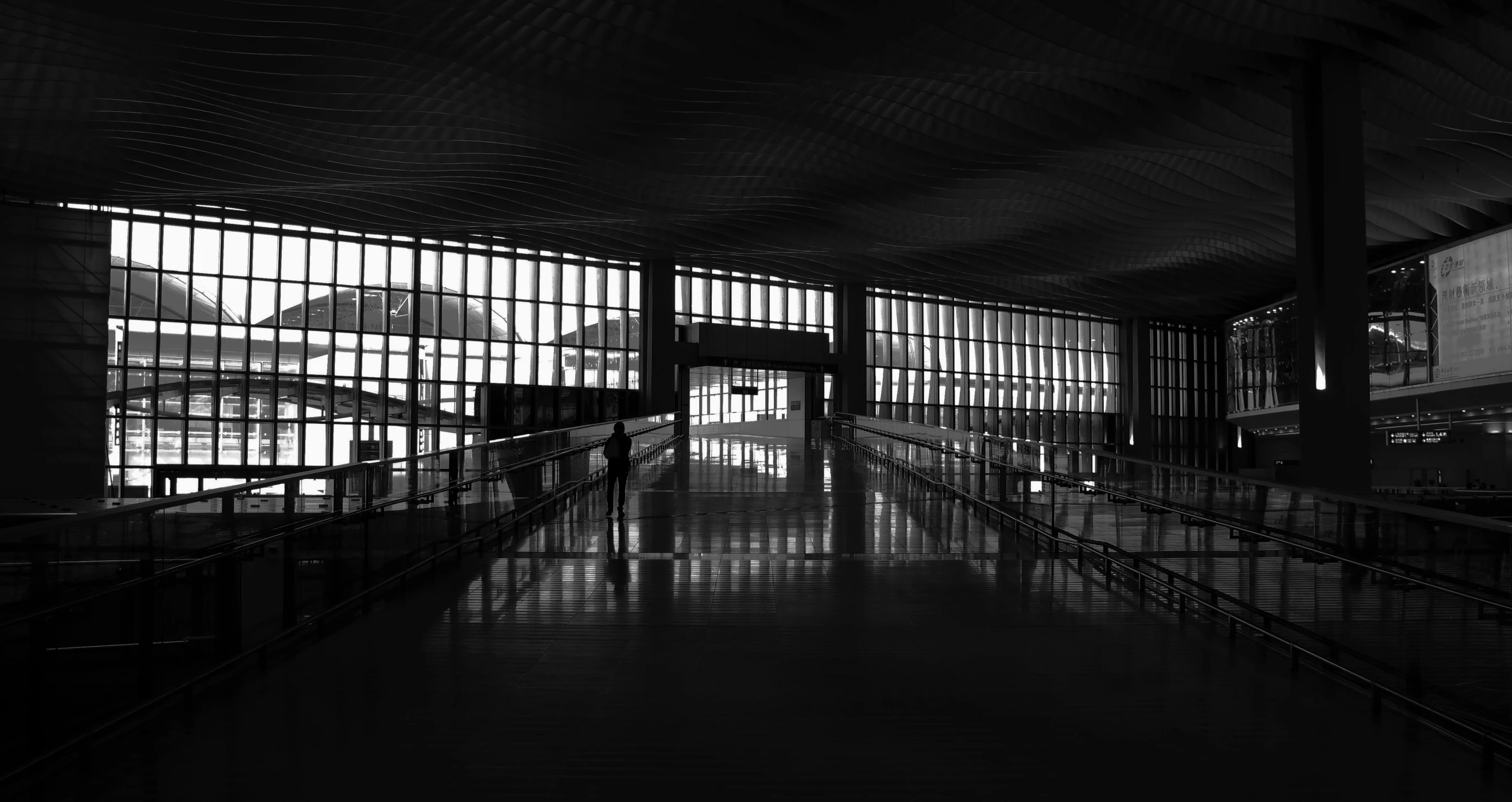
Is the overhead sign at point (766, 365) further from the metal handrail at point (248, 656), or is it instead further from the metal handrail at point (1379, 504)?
the metal handrail at point (1379, 504)

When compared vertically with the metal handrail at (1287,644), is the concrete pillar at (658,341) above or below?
above

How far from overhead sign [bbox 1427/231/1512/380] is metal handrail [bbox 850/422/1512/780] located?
2605 centimetres

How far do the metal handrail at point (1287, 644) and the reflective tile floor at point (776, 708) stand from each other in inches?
4.3

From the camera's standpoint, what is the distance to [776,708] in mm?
5215

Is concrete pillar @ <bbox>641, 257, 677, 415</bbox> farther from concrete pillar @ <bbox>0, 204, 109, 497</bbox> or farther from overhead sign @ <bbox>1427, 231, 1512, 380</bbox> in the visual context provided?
overhead sign @ <bbox>1427, 231, 1512, 380</bbox>

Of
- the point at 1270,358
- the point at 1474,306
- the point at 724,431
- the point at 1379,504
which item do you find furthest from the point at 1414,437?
the point at 1379,504

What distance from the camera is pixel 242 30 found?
59.1 feet

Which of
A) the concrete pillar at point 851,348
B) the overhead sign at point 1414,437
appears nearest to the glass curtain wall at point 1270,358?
the overhead sign at point 1414,437

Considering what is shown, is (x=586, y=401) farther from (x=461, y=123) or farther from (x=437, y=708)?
(x=437, y=708)

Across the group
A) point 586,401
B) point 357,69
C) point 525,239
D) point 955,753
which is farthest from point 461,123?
point 955,753

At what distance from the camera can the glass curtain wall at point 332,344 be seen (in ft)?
110

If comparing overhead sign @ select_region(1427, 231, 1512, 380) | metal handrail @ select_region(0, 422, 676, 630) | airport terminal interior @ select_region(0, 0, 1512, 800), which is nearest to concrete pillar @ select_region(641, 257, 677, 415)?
airport terminal interior @ select_region(0, 0, 1512, 800)

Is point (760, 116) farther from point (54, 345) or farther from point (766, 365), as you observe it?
point (766, 365)

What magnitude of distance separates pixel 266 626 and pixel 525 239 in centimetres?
3255
